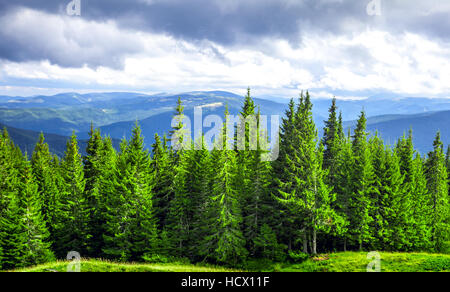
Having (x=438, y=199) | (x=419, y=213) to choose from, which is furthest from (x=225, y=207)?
(x=438, y=199)

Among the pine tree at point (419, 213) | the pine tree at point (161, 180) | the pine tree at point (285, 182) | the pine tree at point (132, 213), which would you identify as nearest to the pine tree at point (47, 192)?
the pine tree at point (132, 213)

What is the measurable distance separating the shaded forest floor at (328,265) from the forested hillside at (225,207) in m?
2.14

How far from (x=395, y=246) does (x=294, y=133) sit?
798 inches

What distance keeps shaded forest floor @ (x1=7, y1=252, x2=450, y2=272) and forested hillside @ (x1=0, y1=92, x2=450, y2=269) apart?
7.01 feet

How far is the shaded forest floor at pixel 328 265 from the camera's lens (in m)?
25.9

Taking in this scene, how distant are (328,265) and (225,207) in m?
13.0

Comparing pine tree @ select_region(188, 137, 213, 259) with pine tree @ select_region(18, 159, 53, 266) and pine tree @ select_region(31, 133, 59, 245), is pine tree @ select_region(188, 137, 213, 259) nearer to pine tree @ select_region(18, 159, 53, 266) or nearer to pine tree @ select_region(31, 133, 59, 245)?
pine tree @ select_region(18, 159, 53, 266)

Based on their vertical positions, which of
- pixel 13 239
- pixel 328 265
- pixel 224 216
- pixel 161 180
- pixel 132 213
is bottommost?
pixel 328 265

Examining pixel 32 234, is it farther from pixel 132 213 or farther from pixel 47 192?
pixel 132 213

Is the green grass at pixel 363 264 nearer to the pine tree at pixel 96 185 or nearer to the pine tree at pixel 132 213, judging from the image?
the pine tree at pixel 132 213

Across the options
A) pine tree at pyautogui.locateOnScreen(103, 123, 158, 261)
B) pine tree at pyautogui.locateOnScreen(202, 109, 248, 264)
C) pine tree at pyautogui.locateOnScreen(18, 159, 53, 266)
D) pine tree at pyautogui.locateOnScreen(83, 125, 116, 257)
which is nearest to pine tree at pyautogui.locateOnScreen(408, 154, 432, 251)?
pine tree at pyautogui.locateOnScreen(202, 109, 248, 264)

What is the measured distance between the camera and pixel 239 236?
35.6 meters

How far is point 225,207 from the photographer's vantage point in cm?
3372
